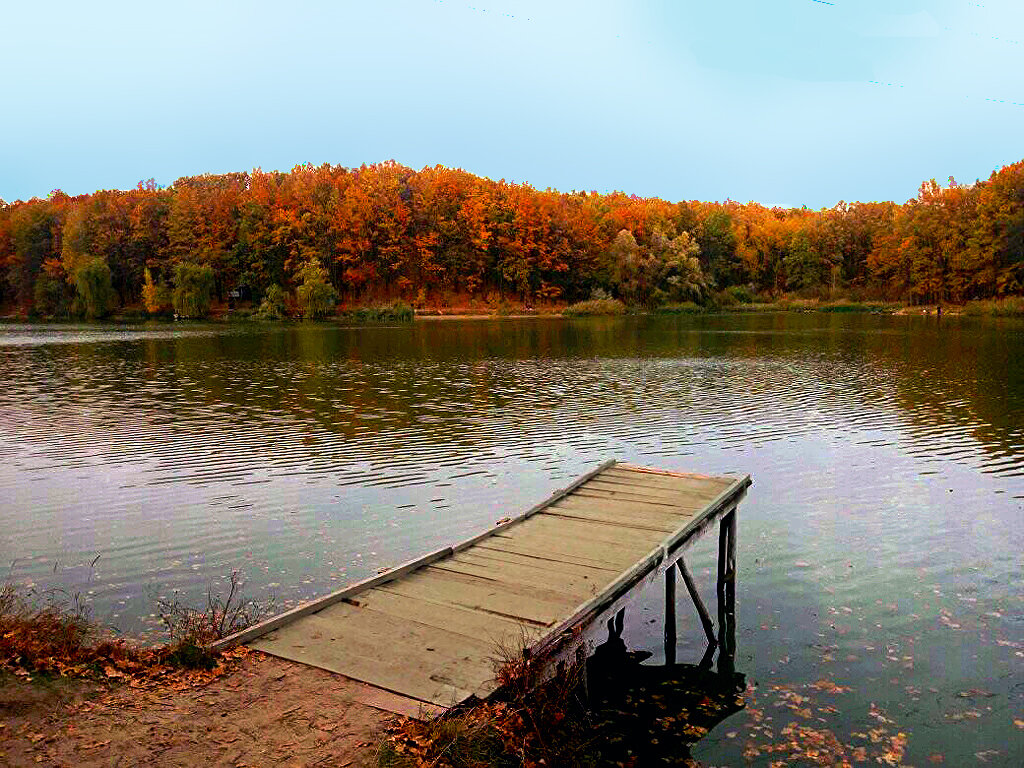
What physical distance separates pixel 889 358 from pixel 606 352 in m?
15.0

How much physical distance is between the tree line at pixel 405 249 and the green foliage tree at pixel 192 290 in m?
0.22

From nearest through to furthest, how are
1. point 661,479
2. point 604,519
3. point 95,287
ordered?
point 604,519, point 661,479, point 95,287

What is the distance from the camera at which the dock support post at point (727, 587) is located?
9.89 m

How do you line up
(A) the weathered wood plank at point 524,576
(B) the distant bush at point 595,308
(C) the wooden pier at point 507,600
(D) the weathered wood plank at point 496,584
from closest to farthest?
(C) the wooden pier at point 507,600
(D) the weathered wood plank at point 496,584
(A) the weathered wood plank at point 524,576
(B) the distant bush at point 595,308

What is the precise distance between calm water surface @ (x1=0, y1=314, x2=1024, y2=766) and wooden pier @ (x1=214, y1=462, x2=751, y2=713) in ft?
3.71

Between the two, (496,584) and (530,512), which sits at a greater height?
(530,512)

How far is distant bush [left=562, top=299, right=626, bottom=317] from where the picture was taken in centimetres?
10281

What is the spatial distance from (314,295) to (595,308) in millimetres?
34045

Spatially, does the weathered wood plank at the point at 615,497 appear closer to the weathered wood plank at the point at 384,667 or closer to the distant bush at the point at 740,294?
the weathered wood plank at the point at 384,667

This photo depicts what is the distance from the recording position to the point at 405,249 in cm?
11056

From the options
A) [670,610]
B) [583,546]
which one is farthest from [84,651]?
[670,610]

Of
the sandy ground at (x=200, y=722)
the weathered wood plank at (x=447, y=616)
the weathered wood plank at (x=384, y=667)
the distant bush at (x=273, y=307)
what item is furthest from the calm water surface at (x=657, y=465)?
the distant bush at (x=273, y=307)

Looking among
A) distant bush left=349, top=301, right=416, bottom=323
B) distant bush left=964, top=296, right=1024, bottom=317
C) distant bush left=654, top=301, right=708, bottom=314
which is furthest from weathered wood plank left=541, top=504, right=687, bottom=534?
distant bush left=654, top=301, right=708, bottom=314

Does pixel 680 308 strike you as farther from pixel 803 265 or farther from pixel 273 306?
pixel 273 306
